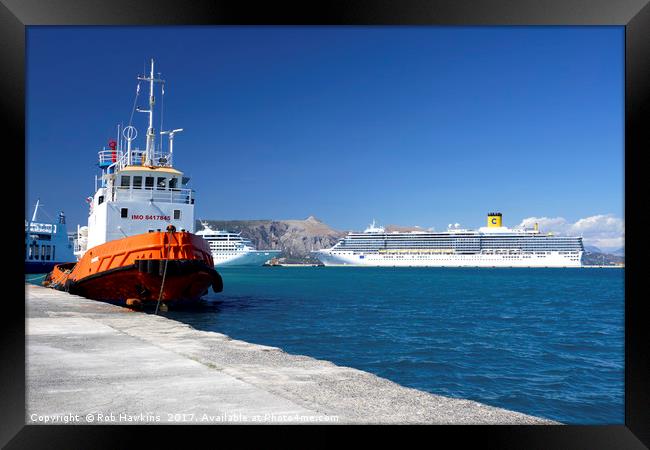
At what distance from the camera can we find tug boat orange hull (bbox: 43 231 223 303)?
1582cm

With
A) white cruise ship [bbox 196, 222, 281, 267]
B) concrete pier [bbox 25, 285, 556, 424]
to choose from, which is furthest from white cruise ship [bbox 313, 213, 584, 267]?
concrete pier [bbox 25, 285, 556, 424]

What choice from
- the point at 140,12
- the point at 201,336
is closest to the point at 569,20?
the point at 140,12

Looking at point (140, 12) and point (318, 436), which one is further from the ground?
Result: point (140, 12)

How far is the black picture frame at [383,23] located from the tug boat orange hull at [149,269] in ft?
41.6

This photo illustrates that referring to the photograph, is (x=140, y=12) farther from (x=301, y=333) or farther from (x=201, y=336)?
(x=301, y=333)

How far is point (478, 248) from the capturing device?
10025cm

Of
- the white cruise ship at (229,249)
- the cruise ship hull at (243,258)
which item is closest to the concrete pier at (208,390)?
the cruise ship hull at (243,258)

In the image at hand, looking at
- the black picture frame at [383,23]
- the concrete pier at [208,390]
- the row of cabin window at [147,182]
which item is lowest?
the concrete pier at [208,390]

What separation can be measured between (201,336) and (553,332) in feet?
42.5

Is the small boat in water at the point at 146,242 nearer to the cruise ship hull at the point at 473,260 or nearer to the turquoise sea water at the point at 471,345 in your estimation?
the turquoise sea water at the point at 471,345

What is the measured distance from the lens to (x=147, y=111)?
72.4 ft

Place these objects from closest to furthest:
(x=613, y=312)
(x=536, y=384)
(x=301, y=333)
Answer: (x=536, y=384) → (x=301, y=333) → (x=613, y=312)

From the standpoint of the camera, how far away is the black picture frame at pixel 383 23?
9.45ft

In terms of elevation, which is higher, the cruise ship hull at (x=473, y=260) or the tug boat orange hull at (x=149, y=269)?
the tug boat orange hull at (x=149, y=269)
